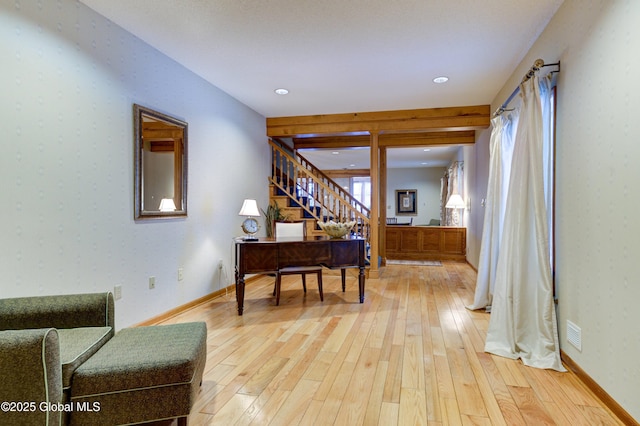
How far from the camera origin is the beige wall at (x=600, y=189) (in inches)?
65.9

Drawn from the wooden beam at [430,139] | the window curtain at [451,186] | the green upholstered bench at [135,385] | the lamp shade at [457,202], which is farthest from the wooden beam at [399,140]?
the green upholstered bench at [135,385]

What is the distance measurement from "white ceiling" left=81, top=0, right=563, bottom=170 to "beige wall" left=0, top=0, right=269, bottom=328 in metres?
0.30

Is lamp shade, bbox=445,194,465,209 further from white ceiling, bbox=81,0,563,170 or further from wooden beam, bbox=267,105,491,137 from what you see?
white ceiling, bbox=81,0,563,170

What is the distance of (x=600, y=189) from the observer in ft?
6.33

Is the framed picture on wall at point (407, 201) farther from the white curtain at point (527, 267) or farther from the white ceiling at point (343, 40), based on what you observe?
the white curtain at point (527, 267)

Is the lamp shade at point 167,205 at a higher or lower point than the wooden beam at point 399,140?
lower

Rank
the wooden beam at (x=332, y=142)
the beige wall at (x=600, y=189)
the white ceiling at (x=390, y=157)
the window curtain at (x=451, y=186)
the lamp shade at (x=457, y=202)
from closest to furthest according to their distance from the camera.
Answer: the beige wall at (x=600, y=189), the wooden beam at (x=332, y=142), the lamp shade at (x=457, y=202), the window curtain at (x=451, y=186), the white ceiling at (x=390, y=157)

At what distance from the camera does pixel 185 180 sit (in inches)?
144

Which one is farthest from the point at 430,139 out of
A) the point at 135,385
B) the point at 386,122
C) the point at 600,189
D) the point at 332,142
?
the point at 135,385

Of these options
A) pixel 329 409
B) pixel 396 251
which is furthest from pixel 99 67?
pixel 396 251

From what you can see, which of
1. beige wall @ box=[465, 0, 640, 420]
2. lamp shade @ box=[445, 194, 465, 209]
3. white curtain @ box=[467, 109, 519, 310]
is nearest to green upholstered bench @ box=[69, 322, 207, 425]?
beige wall @ box=[465, 0, 640, 420]

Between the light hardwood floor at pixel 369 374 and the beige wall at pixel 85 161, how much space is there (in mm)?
697

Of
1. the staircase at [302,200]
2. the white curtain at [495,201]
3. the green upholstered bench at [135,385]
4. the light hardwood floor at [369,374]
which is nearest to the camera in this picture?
the green upholstered bench at [135,385]

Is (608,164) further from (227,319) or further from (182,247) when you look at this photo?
(182,247)
